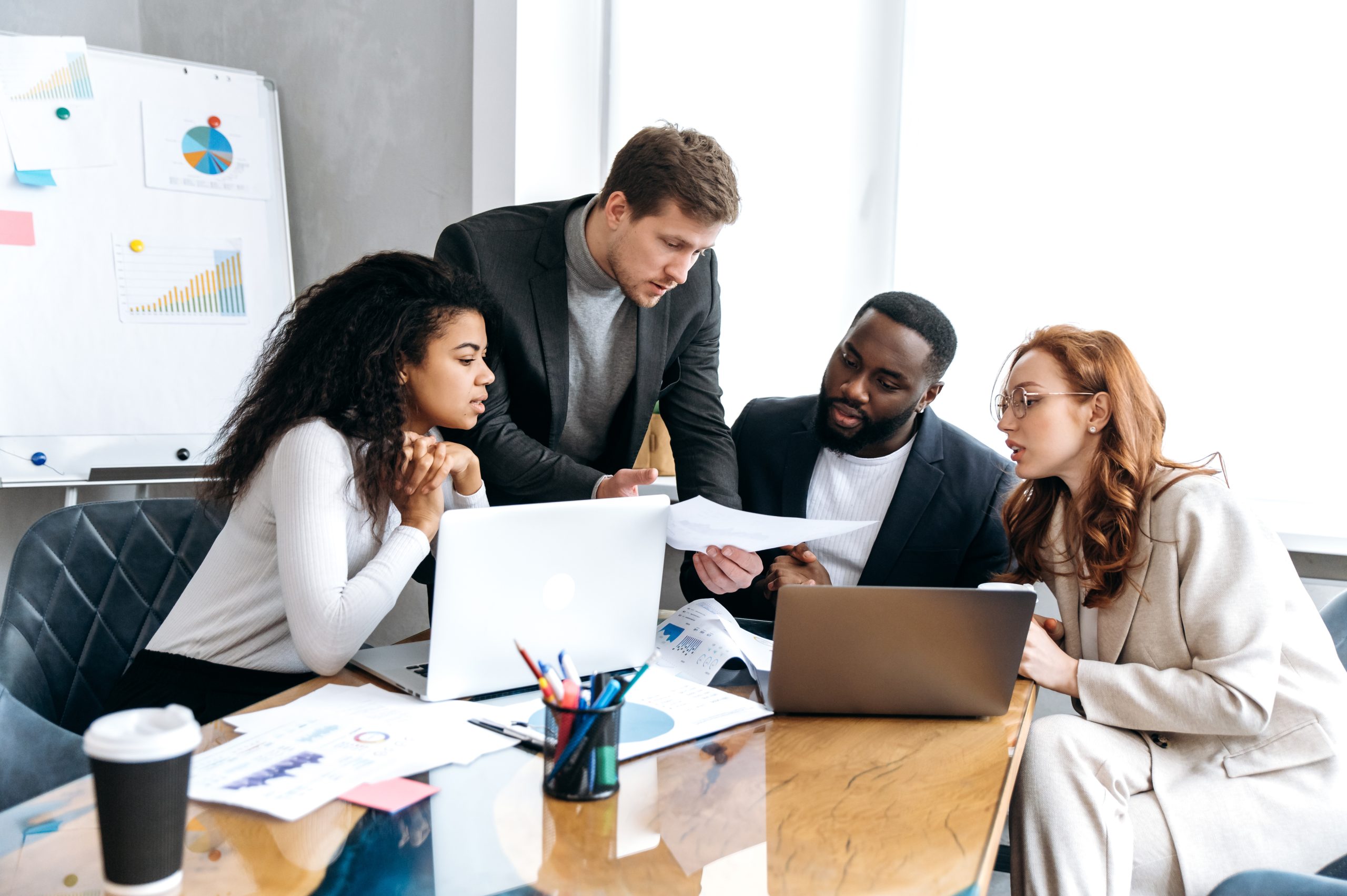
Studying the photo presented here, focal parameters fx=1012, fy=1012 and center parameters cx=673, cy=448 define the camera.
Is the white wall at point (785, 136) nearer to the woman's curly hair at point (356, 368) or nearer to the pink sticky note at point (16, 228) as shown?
the woman's curly hair at point (356, 368)

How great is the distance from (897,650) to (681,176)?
994 millimetres

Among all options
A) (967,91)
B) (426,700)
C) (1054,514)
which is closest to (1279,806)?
(1054,514)

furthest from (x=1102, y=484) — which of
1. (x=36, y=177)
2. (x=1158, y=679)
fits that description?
(x=36, y=177)

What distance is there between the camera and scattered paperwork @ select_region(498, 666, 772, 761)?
1146 millimetres

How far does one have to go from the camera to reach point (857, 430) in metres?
2.02

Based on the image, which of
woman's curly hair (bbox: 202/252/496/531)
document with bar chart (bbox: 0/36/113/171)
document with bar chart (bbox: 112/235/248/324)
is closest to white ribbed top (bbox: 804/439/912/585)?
woman's curly hair (bbox: 202/252/496/531)

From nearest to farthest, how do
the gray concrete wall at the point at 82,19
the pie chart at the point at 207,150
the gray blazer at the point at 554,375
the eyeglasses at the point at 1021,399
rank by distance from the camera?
the eyeglasses at the point at 1021,399 → the gray blazer at the point at 554,375 → the pie chart at the point at 207,150 → the gray concrete wall at the point at 82,19

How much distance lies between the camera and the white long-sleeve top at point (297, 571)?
4.42 feet

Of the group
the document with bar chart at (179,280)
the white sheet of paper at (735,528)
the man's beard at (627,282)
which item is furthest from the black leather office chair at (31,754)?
the document with bar chart at (179,280)

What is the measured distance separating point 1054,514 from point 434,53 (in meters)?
1.97

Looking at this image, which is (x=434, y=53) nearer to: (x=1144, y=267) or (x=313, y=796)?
(x=1144, y=267)

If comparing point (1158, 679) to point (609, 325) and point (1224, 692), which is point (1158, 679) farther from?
point (609, 325)

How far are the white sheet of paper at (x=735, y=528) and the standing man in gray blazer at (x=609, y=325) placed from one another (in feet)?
1.17

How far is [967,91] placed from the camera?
245 cm
